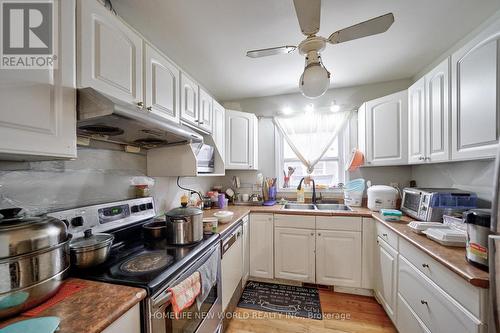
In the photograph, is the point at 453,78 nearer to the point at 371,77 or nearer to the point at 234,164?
the point at 371,77

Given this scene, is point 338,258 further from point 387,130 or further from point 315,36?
point 315,36

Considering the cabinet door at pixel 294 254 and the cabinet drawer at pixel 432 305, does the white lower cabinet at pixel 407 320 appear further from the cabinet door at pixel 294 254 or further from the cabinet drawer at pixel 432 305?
the cabinet door at pixel 294 254

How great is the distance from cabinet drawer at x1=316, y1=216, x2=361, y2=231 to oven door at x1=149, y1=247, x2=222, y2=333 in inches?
48.3

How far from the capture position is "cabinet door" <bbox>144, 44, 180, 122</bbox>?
1236 mm

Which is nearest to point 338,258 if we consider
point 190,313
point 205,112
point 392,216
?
point 392,216

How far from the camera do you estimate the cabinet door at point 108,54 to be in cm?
86

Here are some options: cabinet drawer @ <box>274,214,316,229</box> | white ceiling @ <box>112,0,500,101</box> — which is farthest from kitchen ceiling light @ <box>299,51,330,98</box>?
cabinet drawer @ <box>274,214,316,229</box>

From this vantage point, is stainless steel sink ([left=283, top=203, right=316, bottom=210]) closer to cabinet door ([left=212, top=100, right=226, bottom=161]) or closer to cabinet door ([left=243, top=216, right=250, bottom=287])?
cabinet door ([left=243, top=216, right=250, bottom=287])

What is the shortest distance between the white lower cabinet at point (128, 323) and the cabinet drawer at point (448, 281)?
1.39 m

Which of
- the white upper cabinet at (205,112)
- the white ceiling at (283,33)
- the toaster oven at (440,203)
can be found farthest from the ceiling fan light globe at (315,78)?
the toaster oven at (440,203)

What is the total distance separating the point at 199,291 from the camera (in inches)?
42.2

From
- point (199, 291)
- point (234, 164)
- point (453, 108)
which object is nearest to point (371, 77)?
point (453, 108)

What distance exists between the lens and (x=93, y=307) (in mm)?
649

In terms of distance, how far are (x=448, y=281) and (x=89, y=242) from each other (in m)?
1.77
